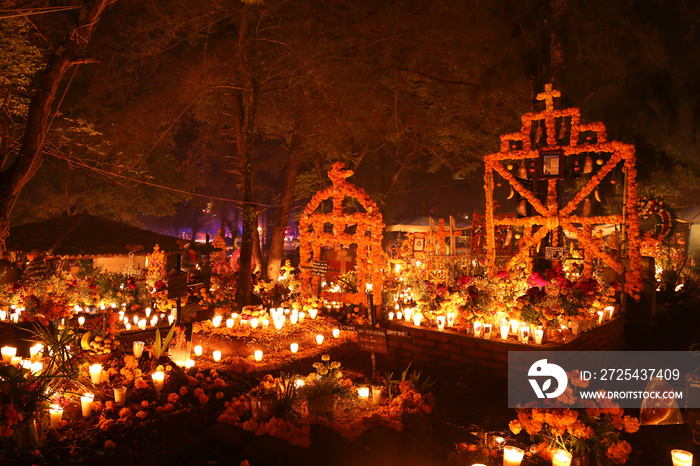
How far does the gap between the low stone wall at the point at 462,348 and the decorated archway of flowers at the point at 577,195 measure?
2.00m

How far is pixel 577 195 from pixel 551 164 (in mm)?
1051

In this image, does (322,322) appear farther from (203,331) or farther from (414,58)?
(414,58)

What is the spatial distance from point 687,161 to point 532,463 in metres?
13.2

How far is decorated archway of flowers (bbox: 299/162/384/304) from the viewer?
33.2ft

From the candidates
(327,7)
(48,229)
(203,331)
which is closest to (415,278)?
(203,331)

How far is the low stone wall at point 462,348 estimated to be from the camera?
23.5 ft

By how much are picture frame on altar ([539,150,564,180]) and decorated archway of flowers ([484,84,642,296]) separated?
0.18 feet

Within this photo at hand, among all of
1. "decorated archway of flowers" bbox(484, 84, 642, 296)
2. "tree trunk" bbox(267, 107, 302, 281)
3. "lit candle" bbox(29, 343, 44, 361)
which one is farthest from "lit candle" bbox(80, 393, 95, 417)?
"tree trunk" bbox(267, 107, 302, 281)

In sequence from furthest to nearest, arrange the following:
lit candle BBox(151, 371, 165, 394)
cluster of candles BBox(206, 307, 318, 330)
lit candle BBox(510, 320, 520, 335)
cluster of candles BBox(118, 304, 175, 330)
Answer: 1. cluster of candles BBox(206, 307, 318, 330)
2. cluster of candles BBox(118, 304, 175, 330)
3. lit candle BBox(510, 320, 520, 335)
4. lit candle BBox(151, 371, 165, 394)

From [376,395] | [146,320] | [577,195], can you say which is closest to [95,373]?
[376,395]

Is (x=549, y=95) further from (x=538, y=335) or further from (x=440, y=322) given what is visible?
(x=440, y=322)

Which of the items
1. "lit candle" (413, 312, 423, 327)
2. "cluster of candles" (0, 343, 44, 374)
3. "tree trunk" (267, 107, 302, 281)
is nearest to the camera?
"cluster of candles" (0, 343, 44, 374)

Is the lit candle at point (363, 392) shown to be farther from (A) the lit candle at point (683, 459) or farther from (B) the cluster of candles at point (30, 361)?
(B) the cluster of candles at point (30, 361)

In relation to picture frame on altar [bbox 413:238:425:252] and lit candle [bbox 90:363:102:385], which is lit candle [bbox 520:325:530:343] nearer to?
lit candle [bbox 90:363:102:385]
